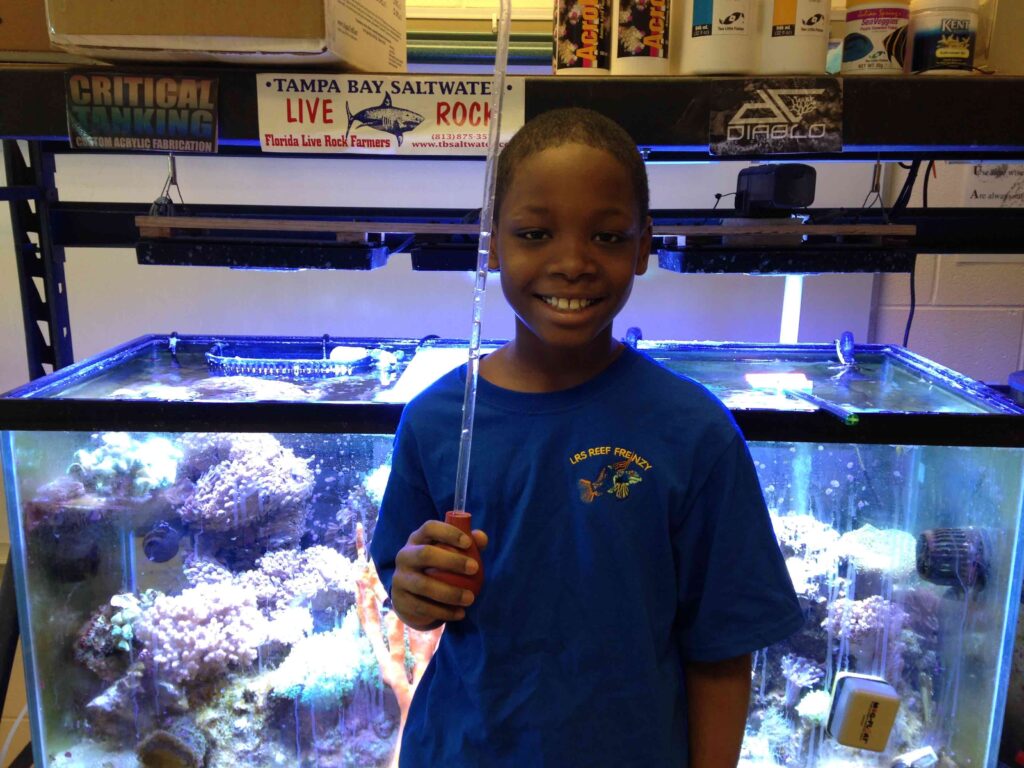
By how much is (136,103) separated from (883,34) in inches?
42.8

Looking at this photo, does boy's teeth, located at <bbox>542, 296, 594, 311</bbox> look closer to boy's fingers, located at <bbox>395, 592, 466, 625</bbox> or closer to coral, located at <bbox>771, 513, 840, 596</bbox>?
boy's fingers, located at <bbox>395, 592, 466, 625</bbox>

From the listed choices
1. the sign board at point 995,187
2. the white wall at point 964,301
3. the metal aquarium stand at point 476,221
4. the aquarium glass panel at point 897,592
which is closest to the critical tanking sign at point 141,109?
the metal aquarium stand at point 476,221

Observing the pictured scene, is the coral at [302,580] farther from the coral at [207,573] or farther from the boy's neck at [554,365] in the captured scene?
the boy's neck at [554,365]

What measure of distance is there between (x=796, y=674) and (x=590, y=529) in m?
0.76

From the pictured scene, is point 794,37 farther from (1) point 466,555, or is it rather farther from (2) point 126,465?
(2) point 126,465

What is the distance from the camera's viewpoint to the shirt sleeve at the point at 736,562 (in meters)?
0.81

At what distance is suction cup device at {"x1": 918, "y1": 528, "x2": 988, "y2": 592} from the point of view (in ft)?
4.20

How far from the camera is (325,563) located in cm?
135

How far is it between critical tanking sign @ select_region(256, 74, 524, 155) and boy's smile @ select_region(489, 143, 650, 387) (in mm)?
353

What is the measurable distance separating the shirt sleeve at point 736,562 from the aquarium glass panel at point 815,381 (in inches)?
15.8

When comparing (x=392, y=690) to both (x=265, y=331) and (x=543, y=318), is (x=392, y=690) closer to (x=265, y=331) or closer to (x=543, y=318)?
(x=543, y=318)

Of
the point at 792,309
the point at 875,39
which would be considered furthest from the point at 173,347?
the point at 792,309

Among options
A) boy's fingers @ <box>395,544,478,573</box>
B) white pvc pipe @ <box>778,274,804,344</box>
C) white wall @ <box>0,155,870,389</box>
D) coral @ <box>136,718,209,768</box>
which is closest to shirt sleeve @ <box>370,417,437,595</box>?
boy's fingers @ <box>395,544,478,573</box>

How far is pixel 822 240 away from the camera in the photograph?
1294mm
